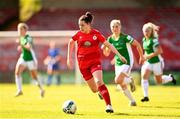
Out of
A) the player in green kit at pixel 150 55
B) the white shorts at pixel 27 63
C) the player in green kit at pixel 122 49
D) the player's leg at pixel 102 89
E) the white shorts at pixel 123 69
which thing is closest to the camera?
the player's leg at pixel 102 89

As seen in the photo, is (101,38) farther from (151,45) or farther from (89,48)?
(151,45)

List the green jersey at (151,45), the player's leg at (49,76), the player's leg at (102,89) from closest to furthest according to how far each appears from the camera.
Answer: the player's leg at (102,89)
the green jersey at (151,45)
the player's leg at (49,76)

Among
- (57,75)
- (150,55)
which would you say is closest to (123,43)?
(150,55)

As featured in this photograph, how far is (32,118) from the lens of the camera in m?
13.9

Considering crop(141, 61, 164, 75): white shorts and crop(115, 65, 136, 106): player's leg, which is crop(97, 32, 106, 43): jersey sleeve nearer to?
crop(115, 65, 136, 106): player's leg

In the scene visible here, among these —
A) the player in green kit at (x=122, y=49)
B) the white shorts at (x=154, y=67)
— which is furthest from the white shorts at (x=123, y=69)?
the white shorts at (x=154, y=67)

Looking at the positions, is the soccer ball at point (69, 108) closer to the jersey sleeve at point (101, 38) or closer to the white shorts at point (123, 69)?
the jersey sleeve at point (101, 38)

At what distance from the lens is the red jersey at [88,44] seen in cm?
1516

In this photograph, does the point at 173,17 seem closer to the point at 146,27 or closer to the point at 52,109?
the point at 146,27

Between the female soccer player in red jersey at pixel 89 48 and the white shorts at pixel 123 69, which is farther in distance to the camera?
the white shorts at pixel 123 69

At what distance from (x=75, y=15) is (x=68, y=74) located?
23.3 feet

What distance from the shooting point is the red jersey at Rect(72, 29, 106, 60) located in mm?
15156

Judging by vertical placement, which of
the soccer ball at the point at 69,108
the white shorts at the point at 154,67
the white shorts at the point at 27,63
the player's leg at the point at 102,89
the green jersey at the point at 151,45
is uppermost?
the green jersey at the point at 151,45

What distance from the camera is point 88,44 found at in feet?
50.1
